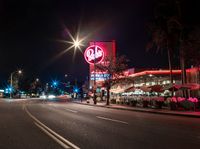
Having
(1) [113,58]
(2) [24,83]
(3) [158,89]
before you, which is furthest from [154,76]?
(2) [24,83]

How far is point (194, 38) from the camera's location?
31.9 meters

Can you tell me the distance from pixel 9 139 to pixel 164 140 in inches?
222

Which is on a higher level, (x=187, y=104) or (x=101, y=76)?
(x=101, y=76)

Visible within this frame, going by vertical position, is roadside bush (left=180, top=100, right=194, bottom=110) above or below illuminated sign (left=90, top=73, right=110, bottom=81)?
below

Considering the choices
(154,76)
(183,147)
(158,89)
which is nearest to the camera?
(183,147)

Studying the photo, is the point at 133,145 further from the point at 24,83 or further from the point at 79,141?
the point at 24,83

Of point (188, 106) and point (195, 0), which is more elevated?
point (195, 0)

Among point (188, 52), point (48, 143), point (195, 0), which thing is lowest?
point (48, 143)

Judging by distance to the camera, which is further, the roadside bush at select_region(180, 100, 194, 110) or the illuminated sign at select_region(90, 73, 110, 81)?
the illuminated sign at select_region(90, 73, 110, 81)

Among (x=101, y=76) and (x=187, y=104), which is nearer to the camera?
(x=187, y=104)

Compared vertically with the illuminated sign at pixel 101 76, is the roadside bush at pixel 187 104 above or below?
below

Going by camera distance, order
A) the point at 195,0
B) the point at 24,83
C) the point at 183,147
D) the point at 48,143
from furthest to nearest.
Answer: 1. the point at 24,83
2. the point at 195,0
3. the point at 48,143
4. the point at 183,147

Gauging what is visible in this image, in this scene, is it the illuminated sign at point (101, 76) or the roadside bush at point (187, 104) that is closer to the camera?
the roadside bush at point (187, 104)

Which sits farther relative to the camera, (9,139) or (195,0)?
(195,0)
